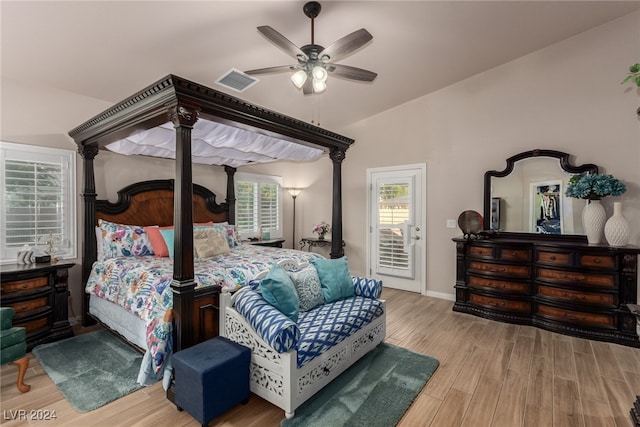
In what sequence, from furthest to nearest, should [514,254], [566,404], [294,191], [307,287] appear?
[294,191], [514,254], [307,287], [566,404]

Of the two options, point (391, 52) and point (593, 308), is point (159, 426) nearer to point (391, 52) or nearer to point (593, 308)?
point (391, 52)

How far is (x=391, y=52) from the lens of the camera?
11.2ft

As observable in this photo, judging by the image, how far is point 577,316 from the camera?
3.31 meters

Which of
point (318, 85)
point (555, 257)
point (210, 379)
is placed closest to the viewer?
point (210, 379)

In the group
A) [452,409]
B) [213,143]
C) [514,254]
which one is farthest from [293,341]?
[514,254]

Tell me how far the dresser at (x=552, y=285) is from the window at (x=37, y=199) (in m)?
4.84

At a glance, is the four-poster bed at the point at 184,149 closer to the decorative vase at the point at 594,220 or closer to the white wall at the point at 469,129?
the white wall at the point at 469,129

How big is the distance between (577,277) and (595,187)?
1.01 meters

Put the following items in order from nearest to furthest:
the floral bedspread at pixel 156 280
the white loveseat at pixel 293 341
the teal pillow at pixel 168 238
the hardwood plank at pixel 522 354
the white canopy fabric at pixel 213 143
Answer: the white loveseat at pixel 293 341 < the floral bedspread at pixel 156 280 < the hardwood plank at pixel 522 354 < the white canopy fabric at pixel 213 143 < the teal pillow at pixel 168 238

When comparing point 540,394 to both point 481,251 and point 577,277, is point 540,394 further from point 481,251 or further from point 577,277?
point 481,251

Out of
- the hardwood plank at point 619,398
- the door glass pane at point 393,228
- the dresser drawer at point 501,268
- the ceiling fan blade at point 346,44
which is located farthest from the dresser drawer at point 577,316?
the ceiling fan blade at point 346,44

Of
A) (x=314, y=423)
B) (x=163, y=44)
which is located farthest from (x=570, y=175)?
(x=163, y=44)

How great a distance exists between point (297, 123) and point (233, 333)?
6.61 feet

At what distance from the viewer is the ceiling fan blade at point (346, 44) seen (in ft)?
6.99
